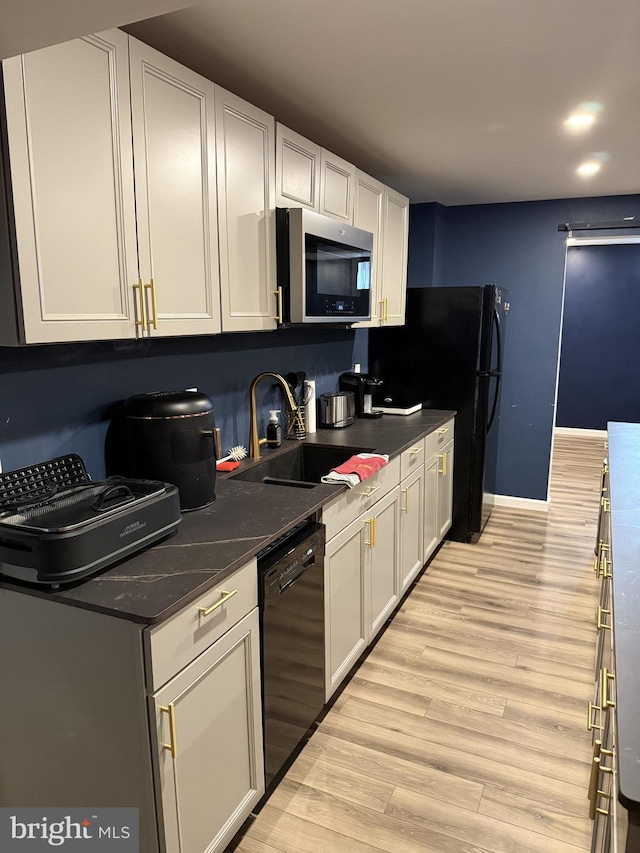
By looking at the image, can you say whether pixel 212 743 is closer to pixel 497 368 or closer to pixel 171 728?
pixel 171 728

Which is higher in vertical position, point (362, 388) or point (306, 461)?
point (362, 388)

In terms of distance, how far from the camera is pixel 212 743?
1.53m

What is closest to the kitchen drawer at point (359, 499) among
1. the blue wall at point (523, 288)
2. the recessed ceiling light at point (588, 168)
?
the recessed ceiling light at point (588, 168)

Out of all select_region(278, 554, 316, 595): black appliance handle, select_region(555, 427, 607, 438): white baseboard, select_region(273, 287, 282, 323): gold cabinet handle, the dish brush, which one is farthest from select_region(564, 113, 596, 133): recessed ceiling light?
select_region(555, 427, 607, 438): white baseboard

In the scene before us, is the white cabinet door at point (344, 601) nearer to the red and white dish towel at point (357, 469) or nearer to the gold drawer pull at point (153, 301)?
the red and white dish towel at point (357, 469)

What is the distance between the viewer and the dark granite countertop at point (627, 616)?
88 centimetres

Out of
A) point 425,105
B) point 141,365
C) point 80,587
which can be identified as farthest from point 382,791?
point 425,105

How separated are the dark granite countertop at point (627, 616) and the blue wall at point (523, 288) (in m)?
2.01

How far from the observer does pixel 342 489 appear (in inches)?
87.0

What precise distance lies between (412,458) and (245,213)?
154 cm

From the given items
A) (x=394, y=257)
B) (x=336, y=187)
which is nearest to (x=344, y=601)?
(x=336, y=187)

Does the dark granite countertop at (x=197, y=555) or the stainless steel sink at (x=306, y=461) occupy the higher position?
the dark granite countertop at (x=197, y=555)

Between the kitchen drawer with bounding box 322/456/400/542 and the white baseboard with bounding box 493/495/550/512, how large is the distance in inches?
93.4

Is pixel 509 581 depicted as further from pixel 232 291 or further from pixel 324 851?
pixel 232 291
